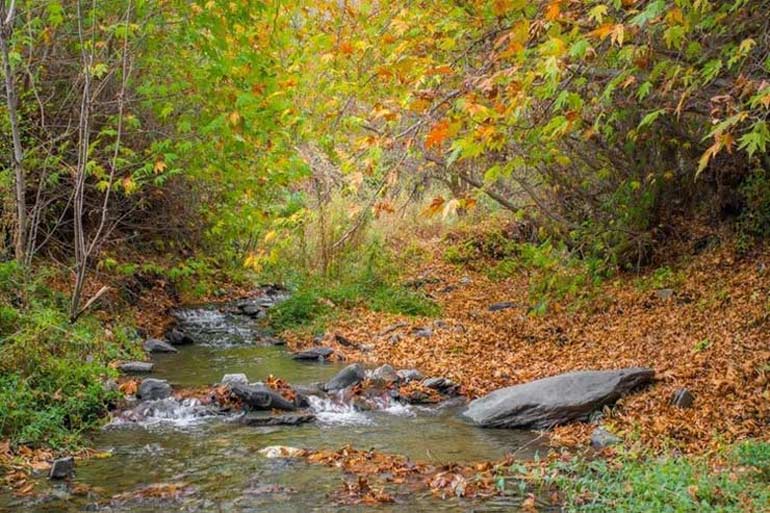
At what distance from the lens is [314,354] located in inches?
395

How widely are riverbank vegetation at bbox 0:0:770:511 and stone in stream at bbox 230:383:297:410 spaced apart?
1207 millimetres

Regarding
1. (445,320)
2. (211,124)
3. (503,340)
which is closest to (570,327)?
(503,340)

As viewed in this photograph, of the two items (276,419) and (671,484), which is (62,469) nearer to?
(276,419)

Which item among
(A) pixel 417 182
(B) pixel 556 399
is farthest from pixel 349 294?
(B) pixel 556 399

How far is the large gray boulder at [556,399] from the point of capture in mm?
6520

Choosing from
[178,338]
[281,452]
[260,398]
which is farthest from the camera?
[178,338]

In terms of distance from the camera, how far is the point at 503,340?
32.6 feet

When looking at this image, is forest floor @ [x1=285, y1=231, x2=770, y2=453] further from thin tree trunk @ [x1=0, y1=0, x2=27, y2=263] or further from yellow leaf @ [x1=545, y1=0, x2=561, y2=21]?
thin tree trunk @ [x1=0, y1=0, x2=27, y2=263]

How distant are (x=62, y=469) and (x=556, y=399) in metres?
3.94

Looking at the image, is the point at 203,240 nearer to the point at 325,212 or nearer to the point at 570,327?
the point at 325,212

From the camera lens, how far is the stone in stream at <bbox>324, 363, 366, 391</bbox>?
26.2 feet

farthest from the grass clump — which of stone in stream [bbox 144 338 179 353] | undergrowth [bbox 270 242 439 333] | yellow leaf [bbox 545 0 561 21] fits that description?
undergrowth [bbox 270 242 439 333]

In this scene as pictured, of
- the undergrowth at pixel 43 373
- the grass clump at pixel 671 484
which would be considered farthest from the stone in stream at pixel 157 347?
the grass clump at pixel 671 484

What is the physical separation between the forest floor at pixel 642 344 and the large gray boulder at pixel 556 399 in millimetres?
145
